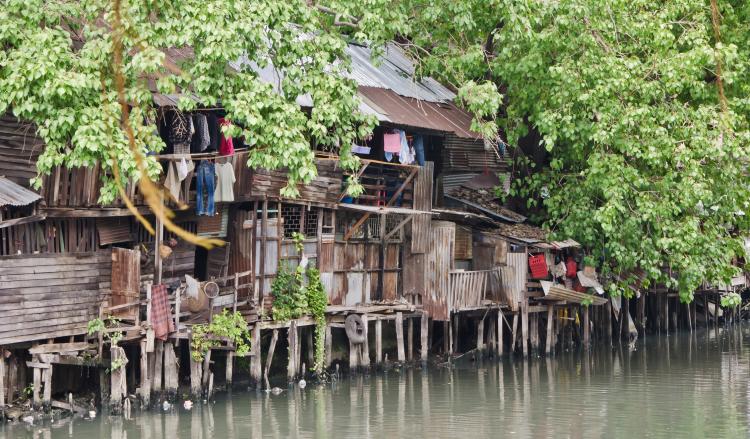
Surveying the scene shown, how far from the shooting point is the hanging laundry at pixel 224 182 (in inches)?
683

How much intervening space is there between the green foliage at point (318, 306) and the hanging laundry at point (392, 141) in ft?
9.77

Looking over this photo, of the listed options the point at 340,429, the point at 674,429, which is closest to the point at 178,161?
the point at 340,429

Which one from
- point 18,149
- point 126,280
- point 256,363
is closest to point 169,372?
point 126,280

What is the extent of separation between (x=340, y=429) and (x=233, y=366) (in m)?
4.26

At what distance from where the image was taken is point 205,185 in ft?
56.0

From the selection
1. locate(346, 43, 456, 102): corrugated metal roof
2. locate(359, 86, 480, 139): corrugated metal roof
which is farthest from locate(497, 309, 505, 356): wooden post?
locate(346, 43, 456, 102): corrugated metal roof

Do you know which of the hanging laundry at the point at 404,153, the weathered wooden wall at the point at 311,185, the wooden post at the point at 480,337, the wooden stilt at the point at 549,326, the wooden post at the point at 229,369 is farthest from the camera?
the wooden stilt at the point at 549,326

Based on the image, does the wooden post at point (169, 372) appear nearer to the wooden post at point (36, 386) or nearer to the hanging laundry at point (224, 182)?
the wooden post at point (36, 386)

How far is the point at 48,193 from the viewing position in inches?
589

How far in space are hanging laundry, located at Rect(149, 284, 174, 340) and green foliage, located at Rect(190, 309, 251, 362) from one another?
1.80ft

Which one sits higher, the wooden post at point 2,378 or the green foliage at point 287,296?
the green foliage at point 287,296

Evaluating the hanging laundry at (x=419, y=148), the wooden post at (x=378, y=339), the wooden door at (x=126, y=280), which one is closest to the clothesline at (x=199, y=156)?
the wooden door at (x=126, y=280)

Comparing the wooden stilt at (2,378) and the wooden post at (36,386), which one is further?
the wooden post at (36,386)

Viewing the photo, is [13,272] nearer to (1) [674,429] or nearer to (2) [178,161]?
(2) [178,161]
